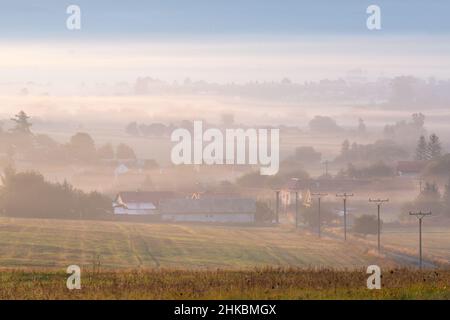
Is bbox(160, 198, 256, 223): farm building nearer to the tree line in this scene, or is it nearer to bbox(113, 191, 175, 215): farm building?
bbox(113, 191, 175, 215): farm building

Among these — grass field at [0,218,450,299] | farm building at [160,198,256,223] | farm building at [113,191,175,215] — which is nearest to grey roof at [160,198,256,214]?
farm building at [160,198,256,223]

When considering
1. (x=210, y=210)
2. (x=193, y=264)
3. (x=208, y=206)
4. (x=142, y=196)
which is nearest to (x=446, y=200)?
(x=210, y=210)

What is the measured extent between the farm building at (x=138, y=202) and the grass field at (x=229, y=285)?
117 metres

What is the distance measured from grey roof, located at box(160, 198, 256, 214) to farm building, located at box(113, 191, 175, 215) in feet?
8.87

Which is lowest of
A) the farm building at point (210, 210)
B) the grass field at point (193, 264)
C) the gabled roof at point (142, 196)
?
the farm building at point (210, 210)

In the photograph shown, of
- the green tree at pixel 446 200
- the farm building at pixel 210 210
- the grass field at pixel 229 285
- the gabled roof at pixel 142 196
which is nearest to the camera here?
the grass field at pixel 229 285

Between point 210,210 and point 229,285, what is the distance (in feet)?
395

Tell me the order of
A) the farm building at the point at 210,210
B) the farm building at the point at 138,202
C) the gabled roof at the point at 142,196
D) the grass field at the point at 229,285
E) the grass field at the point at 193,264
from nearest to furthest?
the grass field at the point at 229,285, the grass field at the point at 193,264, the farm building at the point at 210,210, the farm building at the point at 138,202, the gabled roof at the point at 142,196

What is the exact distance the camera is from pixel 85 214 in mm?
136250

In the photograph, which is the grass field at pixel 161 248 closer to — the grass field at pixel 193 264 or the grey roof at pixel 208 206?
the grass field at pixel 193 264

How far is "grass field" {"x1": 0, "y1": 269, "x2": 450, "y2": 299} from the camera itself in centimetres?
2353

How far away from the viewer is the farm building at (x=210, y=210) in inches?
5533

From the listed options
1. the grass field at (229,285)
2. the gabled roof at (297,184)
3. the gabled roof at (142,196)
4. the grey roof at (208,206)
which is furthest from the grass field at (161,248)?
the gabled roof at (297,184)

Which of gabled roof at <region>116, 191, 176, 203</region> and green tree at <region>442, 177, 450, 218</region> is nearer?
green tree at <region>442, 177, 450, 218</region>
